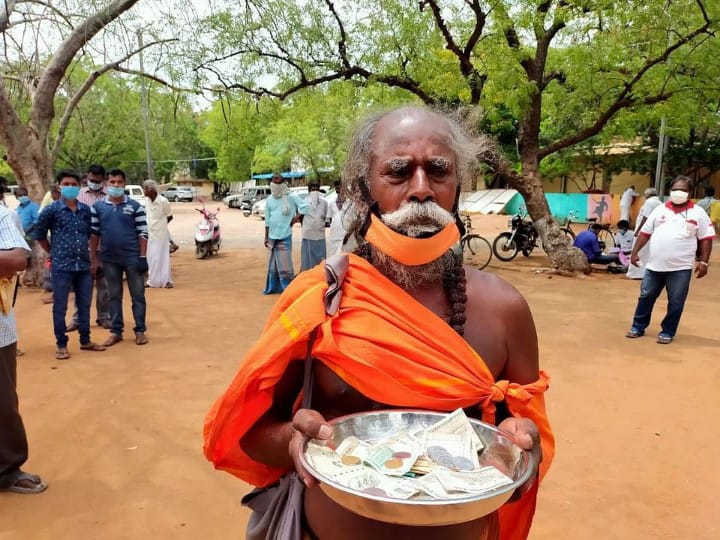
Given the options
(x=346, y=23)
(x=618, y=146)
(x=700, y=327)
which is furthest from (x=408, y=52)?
(x=618, y=146)

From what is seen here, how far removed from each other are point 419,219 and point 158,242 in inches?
332

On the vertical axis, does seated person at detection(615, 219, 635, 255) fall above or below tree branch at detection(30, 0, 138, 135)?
below

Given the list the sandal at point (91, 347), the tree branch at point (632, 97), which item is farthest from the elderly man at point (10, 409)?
the tree branch at point (632, 97)

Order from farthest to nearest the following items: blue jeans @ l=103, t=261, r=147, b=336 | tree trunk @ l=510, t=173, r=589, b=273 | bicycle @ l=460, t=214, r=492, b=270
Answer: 1. bicycle @ l=460, t=214, r=492, b=270
2. tree trunk @ l=510, t=173, r=589, b=273
3. blue jeans @ l=103, t=261, r=147, b=336

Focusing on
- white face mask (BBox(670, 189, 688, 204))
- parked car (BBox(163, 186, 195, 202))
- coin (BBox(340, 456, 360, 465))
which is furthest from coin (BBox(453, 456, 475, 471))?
parked car (BBox(163, 186, 195, 202))

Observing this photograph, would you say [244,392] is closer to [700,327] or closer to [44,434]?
[44,434]

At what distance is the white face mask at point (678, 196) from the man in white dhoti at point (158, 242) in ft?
23.6

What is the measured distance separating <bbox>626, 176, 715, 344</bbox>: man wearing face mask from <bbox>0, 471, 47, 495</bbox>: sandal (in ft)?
18.2

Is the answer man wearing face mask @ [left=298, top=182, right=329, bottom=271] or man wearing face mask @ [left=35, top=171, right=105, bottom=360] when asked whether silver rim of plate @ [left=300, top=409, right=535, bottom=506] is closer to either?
man wearing face mask @ [left=35, top=171, right=105, bottom=360]

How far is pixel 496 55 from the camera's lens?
8.74 meters

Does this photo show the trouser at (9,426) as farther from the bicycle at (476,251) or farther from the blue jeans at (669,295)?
the bicycle at (476,251)

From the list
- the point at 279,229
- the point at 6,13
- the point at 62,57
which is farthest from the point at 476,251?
the point at 6,13

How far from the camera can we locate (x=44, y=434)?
3.78 m

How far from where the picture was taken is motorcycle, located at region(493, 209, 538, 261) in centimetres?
1173
